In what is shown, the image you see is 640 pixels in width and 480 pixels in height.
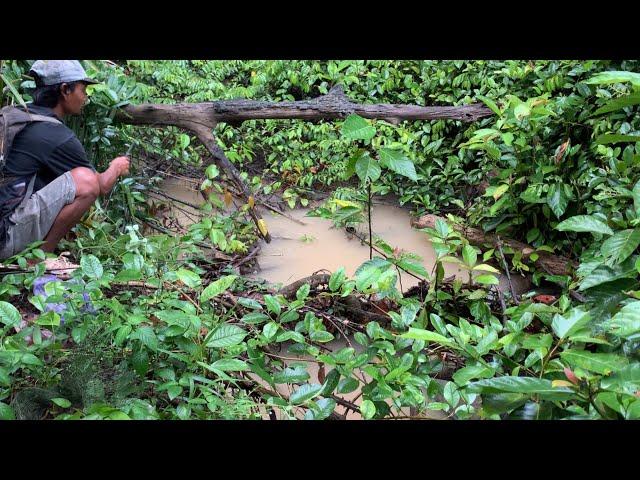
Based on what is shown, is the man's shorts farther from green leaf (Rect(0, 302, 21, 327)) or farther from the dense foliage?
green leaf (Rect(0, 302, 21, 327))

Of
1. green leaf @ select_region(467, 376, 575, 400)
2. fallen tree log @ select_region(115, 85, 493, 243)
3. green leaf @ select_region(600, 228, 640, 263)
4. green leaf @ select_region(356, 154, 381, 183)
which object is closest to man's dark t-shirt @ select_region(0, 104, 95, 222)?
fallen tree log @ select_region(115, 85, 493, 243)

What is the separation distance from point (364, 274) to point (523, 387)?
4.96 feet

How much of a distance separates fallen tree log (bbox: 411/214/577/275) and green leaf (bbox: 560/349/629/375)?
2.73 meters

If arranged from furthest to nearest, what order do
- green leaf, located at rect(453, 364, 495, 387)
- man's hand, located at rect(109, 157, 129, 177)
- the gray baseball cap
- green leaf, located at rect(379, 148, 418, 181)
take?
man's hand, located at rect(109, 157, 129, 177)
the gray baseball cap
green leaf, located at rect(379, 148, 418, 181)
green leaf, located at rect(453, 364, 495, 387)

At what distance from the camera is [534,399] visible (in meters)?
0.97

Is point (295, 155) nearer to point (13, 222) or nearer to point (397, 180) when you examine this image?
point (397, 180)

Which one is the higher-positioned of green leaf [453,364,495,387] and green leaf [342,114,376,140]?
green leaf [342,114,376,140]

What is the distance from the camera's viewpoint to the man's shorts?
10.3ft

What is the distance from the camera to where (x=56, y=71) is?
10.7ft

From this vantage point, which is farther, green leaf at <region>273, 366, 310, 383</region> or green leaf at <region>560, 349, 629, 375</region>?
green leaf at <region>273, 366, 310, 383</region>

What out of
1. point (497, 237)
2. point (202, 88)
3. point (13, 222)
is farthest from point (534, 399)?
point (202, 88)

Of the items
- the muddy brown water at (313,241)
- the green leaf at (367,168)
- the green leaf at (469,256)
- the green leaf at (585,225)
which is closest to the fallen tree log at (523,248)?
the muddy brown water at (313,241)

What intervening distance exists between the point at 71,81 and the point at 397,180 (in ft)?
9.51

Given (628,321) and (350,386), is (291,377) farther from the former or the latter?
(628,321)
